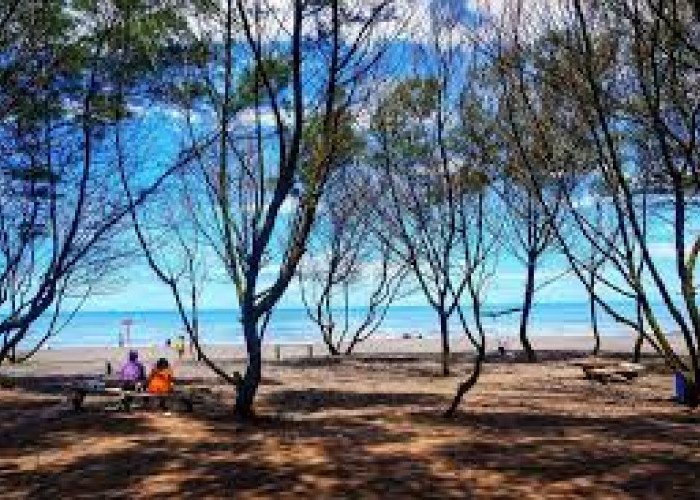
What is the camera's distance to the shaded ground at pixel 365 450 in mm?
11922

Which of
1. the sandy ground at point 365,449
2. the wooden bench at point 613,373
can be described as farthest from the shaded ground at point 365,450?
the wooden bench at point 613,373

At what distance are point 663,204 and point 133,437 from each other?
13.5 m

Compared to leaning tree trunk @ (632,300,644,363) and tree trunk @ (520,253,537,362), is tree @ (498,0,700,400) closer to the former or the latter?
leaning tree trunk @ (632,300,644,363)

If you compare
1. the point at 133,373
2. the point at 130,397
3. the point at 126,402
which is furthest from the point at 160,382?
the point at 133,373

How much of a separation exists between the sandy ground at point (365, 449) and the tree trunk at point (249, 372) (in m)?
0.34

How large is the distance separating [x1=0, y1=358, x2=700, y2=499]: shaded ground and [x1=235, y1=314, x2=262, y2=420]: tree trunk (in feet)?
1.05

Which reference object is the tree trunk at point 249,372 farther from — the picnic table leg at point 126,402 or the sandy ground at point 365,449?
the picnic table leg at point 126,402

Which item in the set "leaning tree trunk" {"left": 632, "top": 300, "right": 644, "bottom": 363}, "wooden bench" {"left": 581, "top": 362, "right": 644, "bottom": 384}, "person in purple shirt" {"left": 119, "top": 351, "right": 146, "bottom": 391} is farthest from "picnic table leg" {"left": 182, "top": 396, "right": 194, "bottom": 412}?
"wooden bench" {"left": 581, "top": 362, "right": 644, "bottom": 384}

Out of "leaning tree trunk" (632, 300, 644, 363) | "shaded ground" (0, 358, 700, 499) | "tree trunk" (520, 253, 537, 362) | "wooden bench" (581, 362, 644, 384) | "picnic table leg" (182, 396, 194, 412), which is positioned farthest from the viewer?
"tree trunk" (520, 253, 537, 362)

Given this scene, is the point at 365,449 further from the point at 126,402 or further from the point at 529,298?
the point at 529,298

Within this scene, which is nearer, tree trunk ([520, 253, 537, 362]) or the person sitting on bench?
the person sitting on bench

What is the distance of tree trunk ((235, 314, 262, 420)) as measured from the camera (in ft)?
57.9

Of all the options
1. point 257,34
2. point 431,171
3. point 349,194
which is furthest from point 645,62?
point 349,194

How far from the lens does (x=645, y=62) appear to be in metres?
16.6
